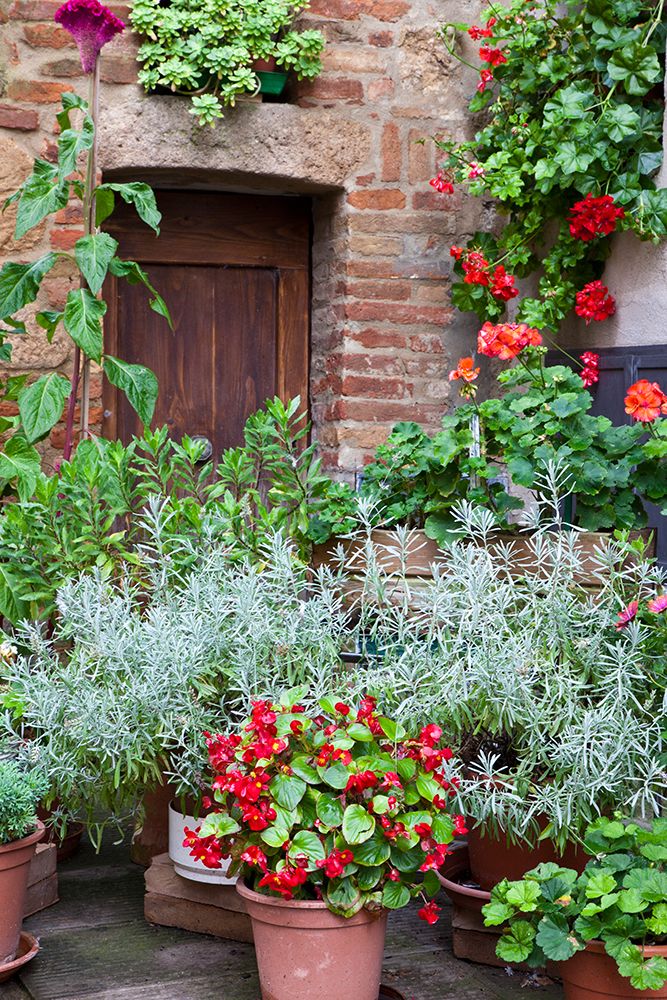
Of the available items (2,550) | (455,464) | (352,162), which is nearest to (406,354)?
(352,162)

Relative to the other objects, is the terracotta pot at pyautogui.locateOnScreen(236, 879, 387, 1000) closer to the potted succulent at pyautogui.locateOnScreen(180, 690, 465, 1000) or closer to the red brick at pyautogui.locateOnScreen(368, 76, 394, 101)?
the potted succulent at pyautogui.locateOnScreen(180, 690, 465, 1000)

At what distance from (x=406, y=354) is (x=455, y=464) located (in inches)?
40.1

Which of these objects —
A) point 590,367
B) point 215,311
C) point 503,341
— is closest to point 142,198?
point 215,311

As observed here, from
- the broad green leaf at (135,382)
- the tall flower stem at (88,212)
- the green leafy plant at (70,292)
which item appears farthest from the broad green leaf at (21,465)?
the broad green leaf at (135,382)

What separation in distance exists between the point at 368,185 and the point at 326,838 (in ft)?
8.52

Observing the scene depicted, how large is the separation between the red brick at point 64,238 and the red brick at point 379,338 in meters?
0.98

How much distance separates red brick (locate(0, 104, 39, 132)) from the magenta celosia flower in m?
0.48

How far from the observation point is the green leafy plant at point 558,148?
3.50m

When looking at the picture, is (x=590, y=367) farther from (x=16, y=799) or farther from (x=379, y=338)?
(x=16, y=799)

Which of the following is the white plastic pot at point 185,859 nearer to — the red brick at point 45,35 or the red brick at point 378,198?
the red brick at point 378,198

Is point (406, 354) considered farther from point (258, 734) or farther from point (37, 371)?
point (258, 734)

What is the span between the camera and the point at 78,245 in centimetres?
317

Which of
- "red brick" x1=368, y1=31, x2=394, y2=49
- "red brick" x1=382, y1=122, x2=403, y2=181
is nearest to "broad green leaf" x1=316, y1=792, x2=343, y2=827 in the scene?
"red brick" x1=382, y1=122, x2=403, y2=181

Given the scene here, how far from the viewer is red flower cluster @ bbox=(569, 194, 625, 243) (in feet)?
11.6
